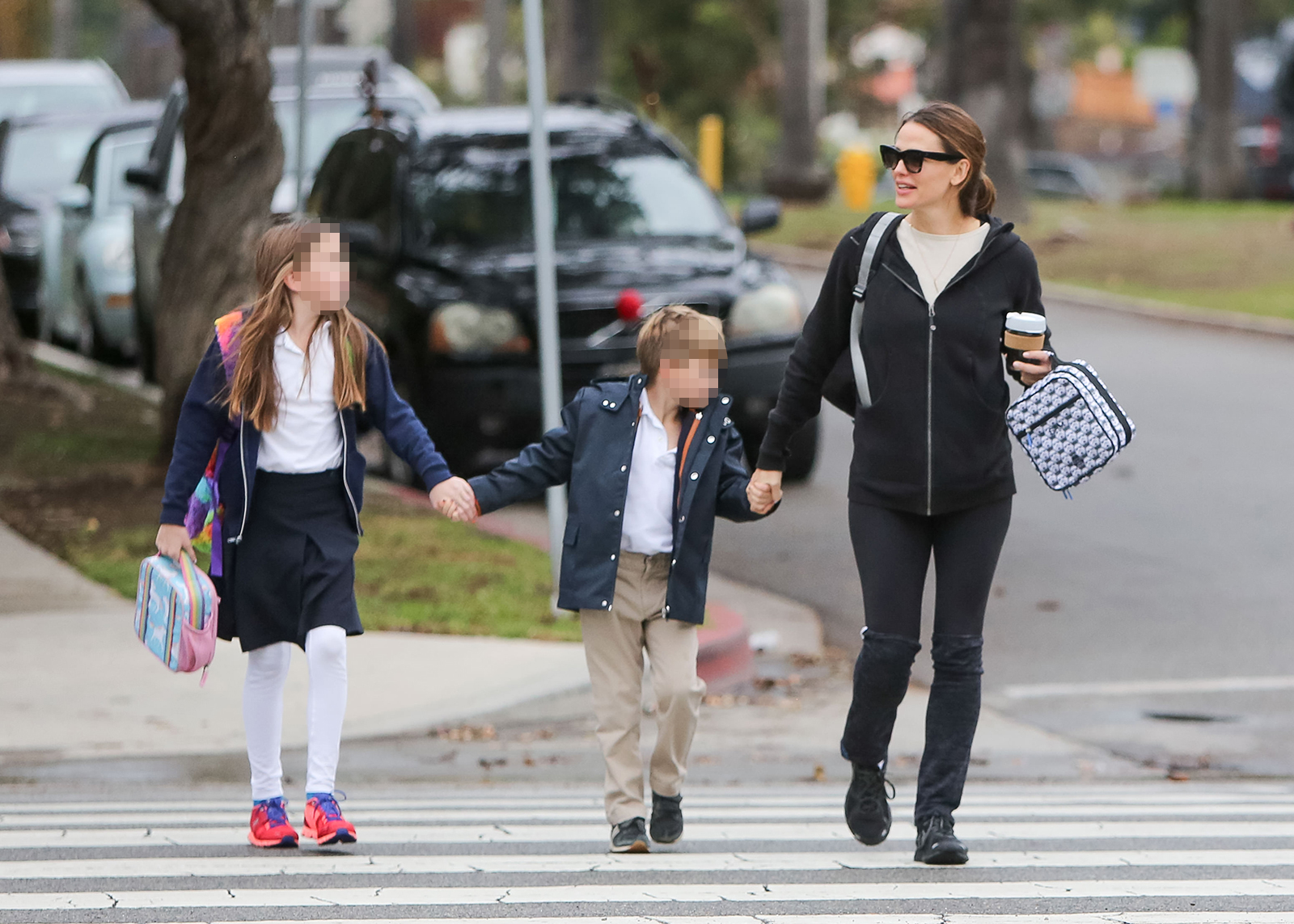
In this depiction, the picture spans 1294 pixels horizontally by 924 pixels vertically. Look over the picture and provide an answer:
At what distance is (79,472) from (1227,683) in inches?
248

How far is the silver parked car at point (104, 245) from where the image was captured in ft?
51.8

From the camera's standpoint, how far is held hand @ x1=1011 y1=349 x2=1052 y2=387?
4781 millimetres

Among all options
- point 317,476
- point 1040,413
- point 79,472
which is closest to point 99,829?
point 317,476

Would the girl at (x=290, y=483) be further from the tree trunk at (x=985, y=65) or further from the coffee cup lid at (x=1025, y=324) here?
the tree trunk at (x=985, y=65)

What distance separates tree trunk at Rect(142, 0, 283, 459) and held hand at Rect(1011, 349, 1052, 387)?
6.12 meters

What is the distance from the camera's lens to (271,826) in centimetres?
501

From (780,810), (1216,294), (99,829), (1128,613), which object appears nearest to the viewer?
(99,829)

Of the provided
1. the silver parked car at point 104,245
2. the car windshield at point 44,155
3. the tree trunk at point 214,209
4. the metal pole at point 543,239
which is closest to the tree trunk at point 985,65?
the car windshield at point 44,155

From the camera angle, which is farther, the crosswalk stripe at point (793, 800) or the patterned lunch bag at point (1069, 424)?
the crosswalk stripe at point (793, 800)

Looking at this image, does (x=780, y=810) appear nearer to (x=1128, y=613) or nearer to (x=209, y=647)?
(x=209, y=647)

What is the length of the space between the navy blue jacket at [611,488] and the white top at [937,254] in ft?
1.82

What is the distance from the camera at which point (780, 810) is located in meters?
5.87

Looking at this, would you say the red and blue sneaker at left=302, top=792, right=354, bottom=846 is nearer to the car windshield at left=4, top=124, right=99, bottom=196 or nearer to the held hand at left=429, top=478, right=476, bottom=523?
the held hand at left=429, top=478, right=476, bottom=523

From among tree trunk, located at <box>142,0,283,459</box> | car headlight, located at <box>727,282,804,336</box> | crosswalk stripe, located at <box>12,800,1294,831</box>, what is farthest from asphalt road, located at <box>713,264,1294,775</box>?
tree trunk, located at <box>142,0,283,459</box>
